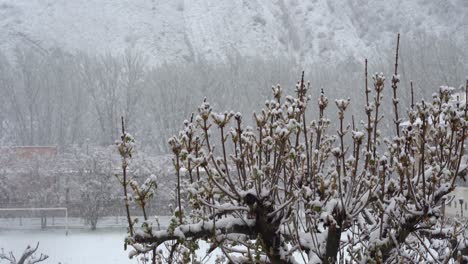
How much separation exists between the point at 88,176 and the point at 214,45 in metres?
58.3

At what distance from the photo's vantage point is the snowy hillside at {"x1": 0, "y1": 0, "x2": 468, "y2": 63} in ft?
281

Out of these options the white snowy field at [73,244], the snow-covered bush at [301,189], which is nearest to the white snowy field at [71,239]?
the white snowy field at [73,244]

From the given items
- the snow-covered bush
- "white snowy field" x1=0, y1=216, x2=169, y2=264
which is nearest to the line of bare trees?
"white snowy field" x1=0, y1=216, x2=169, y2=264

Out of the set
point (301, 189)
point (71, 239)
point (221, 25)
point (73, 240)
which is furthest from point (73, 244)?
point (221, 25)

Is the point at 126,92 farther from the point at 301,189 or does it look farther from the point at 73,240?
the point at 301,189

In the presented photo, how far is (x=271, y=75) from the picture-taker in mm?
46188

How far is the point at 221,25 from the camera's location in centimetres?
9169

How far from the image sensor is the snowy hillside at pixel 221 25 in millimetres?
85562

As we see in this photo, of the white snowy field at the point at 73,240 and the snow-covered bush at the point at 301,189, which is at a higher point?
the snow-covered bush at the point at 301,189

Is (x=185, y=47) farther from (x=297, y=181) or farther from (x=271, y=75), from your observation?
(x=297, y=181)

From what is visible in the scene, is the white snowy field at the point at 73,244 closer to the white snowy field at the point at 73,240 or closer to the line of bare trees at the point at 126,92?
→ the white snowy field at the point at 73,240

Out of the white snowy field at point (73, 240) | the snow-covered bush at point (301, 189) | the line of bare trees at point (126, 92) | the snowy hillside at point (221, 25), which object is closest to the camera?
the snow-covered bush at point (301, 189)

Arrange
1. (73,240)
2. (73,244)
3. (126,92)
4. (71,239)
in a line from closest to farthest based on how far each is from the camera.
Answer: (73,244) < (73,240) < (71,239) < (126,92)

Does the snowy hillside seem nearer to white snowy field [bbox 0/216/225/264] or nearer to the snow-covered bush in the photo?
white snowy field [bbox 0/216/225/264]
